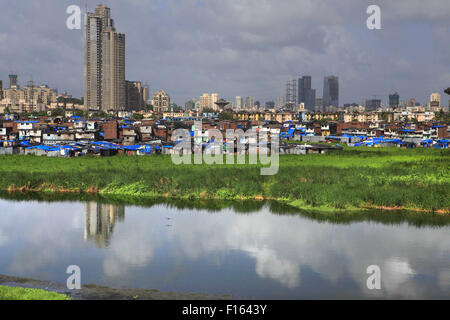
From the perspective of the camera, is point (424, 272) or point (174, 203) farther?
point (174, 203)

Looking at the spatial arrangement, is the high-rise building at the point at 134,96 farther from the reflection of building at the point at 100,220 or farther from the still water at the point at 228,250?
the still water at the point at 228,250

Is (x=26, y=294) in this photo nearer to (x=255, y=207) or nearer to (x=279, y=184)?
(x=255, y=207)

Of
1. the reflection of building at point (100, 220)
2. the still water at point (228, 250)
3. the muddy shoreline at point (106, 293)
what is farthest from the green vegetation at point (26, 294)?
the reflection of building at point (100, 220)

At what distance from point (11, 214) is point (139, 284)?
9486 millimetres

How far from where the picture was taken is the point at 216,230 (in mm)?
15953

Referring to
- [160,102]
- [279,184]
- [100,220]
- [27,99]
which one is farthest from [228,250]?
[27,99]

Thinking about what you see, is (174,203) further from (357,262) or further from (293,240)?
(357,262)

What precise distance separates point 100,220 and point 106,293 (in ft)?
24.2

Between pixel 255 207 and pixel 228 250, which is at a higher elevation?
pixel 255 207

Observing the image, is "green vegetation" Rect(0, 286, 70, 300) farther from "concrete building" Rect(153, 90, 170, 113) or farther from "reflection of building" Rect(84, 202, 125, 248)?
"concrete building" Rect(153, 90, 170, 113)

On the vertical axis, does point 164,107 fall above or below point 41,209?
above

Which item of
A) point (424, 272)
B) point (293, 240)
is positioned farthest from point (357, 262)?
point (293, 240)

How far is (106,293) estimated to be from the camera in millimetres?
9992
